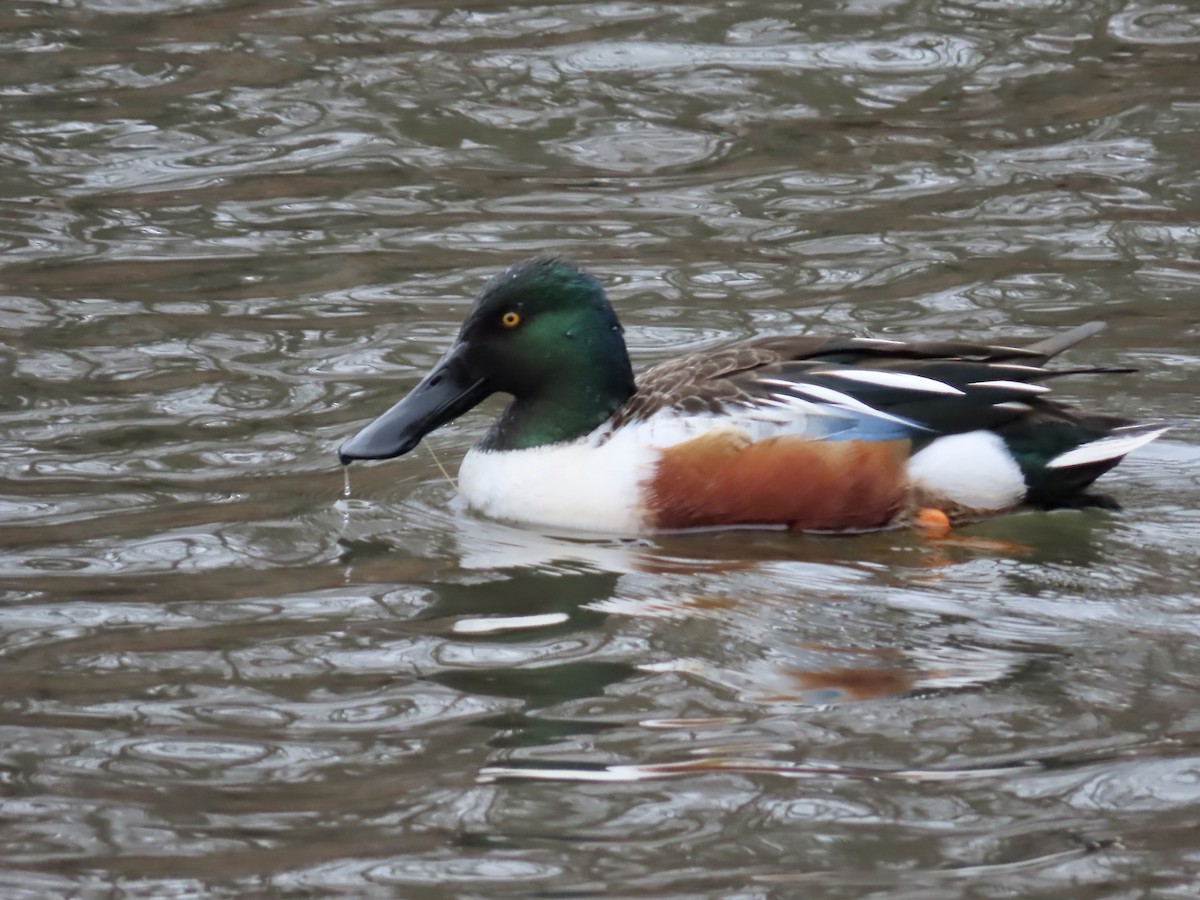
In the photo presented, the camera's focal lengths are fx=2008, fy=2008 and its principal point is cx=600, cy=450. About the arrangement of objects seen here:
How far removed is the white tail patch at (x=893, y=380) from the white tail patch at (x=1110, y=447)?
0.39 metres

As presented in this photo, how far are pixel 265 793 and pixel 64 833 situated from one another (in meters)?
0.42

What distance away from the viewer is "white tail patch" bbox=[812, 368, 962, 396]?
6.10 meters

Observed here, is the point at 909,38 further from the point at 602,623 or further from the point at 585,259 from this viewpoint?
the point at 602,623

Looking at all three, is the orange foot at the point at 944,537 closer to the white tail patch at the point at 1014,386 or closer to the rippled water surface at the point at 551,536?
the rippled water surface at the point at 551,536

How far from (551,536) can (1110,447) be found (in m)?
1.72

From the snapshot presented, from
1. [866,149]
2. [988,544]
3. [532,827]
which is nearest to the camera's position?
[532,827]

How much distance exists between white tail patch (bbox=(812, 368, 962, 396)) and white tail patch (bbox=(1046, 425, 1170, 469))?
39cm

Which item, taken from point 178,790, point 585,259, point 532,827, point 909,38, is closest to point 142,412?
point 585,259

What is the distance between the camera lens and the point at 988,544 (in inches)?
238

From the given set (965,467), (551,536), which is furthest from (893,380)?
(551,536)

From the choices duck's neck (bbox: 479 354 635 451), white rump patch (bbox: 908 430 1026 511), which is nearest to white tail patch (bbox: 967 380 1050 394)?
white rump patch (bbox: 908 430 1026 511)

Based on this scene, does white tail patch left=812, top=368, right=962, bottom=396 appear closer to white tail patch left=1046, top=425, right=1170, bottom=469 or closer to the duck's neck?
white tail patch left=1046, top=425, right=1170, bottom=469

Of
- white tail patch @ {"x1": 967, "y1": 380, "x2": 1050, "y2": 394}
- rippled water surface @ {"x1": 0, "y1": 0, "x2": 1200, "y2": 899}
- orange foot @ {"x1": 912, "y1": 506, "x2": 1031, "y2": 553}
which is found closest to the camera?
rippled water surface @ {"x1": 0, "y1": 0, "x2": 1200, "y2": 899}

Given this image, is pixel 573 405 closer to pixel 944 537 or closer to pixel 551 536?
pixel 551 536
